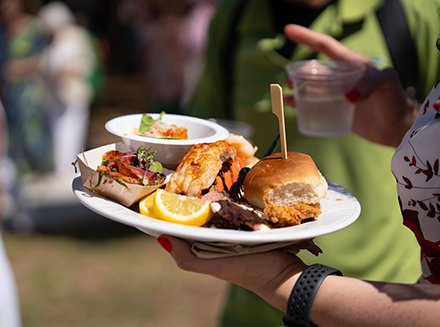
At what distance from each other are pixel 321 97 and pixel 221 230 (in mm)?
1511

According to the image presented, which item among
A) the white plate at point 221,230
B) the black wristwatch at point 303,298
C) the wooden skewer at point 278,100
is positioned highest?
the wooden skewer at point 278,100

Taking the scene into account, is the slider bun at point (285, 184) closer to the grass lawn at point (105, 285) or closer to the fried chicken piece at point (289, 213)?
the fried chicken piece at point (289, 213)

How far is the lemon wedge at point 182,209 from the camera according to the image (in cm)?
160

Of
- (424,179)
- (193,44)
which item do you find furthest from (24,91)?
(424,179)

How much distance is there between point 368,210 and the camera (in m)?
3.07

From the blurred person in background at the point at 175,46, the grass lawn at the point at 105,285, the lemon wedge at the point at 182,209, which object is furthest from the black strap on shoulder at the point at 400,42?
the blurred person in background at the point at 175,46

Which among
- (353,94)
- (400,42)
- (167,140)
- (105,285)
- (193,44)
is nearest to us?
(167,140)

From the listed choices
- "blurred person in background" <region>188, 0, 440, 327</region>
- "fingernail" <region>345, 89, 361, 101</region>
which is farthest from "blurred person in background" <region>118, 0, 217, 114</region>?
"fingernail" <region>345, 89, 361, 101</region>

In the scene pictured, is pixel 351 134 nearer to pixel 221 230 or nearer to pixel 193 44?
pixel 221 230

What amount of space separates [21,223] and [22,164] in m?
1.80

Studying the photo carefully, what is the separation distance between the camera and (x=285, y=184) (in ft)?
5.62

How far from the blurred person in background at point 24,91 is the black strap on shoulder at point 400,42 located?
6930 mm

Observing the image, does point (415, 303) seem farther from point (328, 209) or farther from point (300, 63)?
point (300, 63)

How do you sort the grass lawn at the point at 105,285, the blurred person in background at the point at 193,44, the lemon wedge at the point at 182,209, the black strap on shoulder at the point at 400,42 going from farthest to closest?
the blurred person in background at the point at 193,44 < the grass lawn at the point at 105,285 < the black strap on shoulder at the point at 400,42 < the lemon wedge at the point at 182,209
